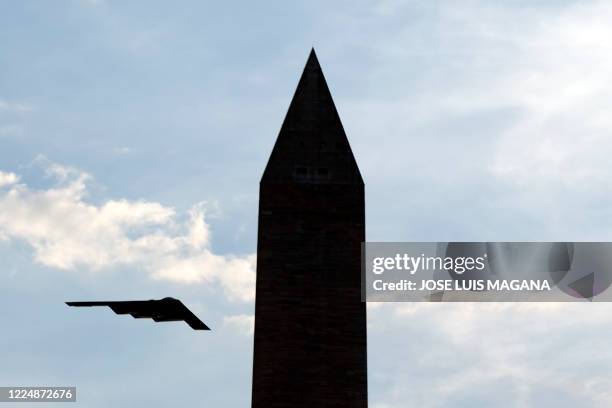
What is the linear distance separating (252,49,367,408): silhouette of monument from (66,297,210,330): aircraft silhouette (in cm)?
411

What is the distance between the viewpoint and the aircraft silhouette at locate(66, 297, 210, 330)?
29.6 metres

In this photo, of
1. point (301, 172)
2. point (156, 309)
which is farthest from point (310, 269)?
point (156, 309)

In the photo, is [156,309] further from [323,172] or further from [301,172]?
[323,172]

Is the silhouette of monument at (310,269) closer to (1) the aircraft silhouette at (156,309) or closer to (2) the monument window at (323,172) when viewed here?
(2) the monument window at (323,172)

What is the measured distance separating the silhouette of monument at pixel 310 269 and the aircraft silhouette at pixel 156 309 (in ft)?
13.5

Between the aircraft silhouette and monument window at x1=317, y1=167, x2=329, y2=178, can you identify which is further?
monument window at x1=317, y1=167, x2=329, y2=178

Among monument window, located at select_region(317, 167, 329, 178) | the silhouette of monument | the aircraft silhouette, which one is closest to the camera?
the aircraft silhouette

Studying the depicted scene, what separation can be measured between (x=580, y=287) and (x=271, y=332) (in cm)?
1165

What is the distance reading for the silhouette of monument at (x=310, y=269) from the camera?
33.2 metres

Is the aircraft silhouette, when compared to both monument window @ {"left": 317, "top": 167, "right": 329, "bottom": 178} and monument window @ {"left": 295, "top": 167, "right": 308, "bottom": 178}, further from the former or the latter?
monument window @ {"left": 317, "top": 167, "right": 329, "bottom": 178}

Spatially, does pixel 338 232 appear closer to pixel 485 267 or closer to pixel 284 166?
pixel 284 166

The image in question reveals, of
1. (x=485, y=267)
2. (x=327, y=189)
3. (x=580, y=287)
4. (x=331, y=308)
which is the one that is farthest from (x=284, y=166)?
(x=580, y=287)

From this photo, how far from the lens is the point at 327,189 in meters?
35.4

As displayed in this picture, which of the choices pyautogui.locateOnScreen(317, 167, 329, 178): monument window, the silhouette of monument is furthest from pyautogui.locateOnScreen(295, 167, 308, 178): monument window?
pyautogui.locateOnScreen(317, 167, 329, 178): monument window
